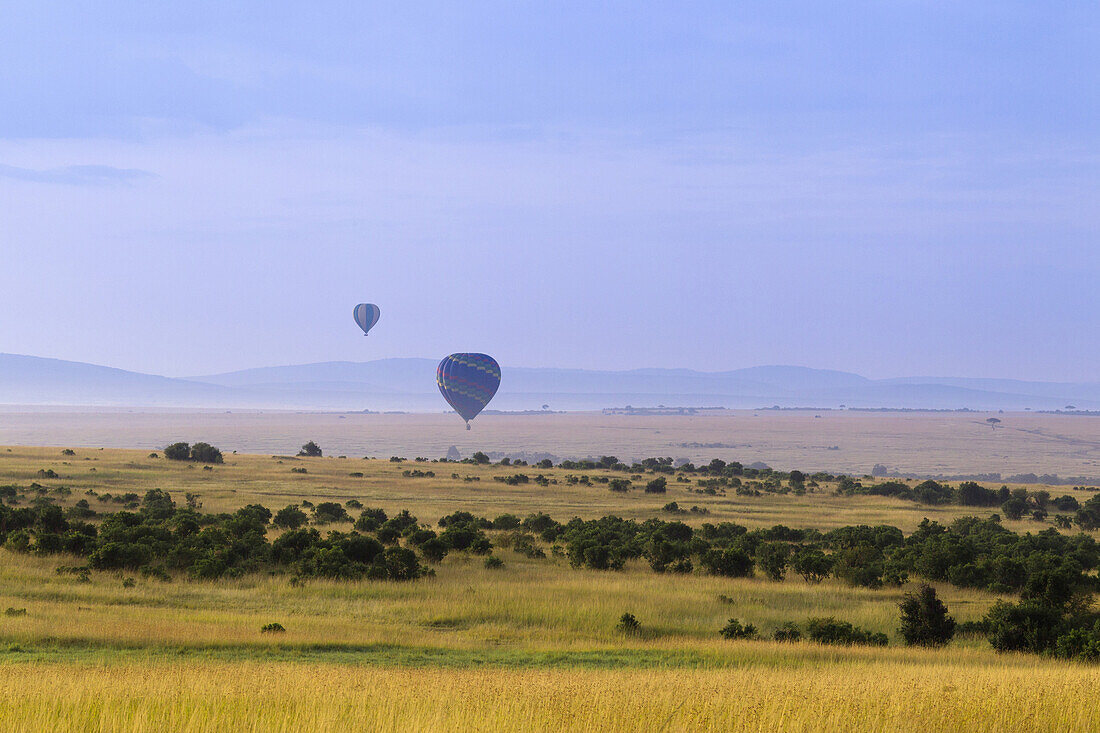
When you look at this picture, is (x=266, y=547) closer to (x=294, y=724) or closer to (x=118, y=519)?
(x=118, y=519)

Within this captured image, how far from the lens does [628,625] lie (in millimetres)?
20531

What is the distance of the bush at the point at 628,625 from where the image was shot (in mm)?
20438

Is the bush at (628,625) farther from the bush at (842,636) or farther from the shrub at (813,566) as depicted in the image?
the shrub at (813,566)

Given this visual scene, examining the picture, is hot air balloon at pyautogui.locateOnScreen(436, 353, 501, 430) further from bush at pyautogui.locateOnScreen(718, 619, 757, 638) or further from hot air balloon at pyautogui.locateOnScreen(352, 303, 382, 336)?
→ bush at pyautogui.locateOnScreen(718, 619, 757, 638)

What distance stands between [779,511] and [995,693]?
48.9 m

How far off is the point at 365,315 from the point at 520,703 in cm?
14750

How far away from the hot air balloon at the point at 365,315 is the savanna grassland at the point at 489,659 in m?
120

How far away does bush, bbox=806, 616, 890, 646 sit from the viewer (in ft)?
65.1

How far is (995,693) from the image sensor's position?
10.8 metres

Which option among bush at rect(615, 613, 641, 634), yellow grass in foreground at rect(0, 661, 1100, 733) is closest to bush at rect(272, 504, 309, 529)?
bush at rect(615, 613, 641, 634)

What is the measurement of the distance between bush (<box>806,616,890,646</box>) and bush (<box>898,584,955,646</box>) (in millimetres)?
588

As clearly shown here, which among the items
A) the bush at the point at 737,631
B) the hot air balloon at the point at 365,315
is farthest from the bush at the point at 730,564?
the hot air balloon at the point at 365,315

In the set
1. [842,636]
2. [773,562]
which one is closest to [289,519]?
[773,562]

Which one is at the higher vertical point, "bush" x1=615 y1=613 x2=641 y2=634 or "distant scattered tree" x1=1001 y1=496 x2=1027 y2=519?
"bush" x1=615 y1=613 x2=641 y2=634
